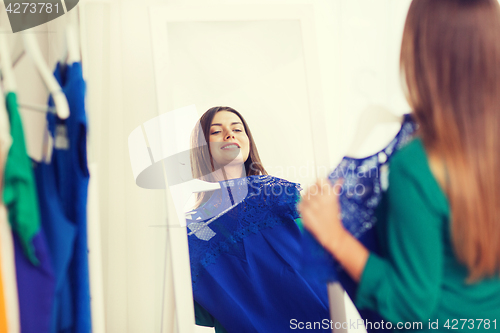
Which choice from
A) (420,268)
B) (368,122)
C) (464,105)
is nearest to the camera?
(420,268)

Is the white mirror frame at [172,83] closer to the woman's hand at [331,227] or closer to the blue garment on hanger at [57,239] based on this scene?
the woman's hand at [331,227]

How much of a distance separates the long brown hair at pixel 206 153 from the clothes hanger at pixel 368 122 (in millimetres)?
279

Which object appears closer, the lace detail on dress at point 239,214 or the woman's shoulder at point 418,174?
the woman's shoulder at point 418,174

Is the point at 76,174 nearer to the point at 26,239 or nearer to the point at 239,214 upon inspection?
the point at 26,239

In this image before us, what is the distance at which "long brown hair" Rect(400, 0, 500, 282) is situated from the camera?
2.80 feet

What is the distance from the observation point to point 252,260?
112 centimetres

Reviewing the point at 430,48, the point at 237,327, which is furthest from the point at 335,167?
the point at 237,327

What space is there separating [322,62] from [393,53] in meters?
0.21

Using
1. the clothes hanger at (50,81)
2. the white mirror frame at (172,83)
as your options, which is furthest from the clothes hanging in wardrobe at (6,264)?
the white mirror frame at (172,83)

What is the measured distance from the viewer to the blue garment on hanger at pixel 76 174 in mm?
899

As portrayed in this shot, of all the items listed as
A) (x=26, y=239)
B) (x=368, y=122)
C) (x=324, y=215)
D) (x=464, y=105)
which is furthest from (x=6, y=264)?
(x=464, y=105)

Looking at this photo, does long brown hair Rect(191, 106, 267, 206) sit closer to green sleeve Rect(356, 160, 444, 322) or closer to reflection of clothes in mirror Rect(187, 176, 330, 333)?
reflection of clothes in mirror Rect(187, 176, 330, 333)

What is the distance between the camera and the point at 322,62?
118 cm

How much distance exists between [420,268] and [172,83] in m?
0.83
